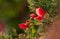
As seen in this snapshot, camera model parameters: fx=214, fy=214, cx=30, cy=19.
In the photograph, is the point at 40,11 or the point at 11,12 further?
the point at 11,12

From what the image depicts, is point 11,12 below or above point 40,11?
above

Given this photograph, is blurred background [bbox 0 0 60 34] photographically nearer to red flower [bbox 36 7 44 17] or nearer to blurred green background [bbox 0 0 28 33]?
blurred green background [bbox 0 0 28 33]

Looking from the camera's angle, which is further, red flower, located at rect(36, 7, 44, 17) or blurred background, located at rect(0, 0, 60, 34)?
blurred background, located at rect(0, 0, 60, 34)

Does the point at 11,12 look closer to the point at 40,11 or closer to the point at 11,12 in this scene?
the point at 11,12

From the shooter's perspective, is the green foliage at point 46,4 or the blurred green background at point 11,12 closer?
the green foliage at point 46,4

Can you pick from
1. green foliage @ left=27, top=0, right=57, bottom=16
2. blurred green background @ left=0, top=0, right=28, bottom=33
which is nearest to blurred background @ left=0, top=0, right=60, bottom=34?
blurred green background @ left=0, top=0, right=28, bottom=33

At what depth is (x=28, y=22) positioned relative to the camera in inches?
48.8

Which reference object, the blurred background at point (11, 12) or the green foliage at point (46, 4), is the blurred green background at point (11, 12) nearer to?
the blurred background at point (11, 12)

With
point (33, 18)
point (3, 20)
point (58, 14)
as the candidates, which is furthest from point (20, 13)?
point (58, 14)

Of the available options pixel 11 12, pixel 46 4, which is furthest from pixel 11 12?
pixel 46 4

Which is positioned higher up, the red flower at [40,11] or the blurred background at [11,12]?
the blurred background at [11,12]

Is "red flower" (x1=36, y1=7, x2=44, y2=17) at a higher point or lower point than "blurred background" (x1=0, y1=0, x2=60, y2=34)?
lower

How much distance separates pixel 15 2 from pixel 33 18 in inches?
27.8

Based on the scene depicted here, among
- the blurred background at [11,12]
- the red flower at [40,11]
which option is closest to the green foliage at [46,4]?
the red flower at [40,11]
